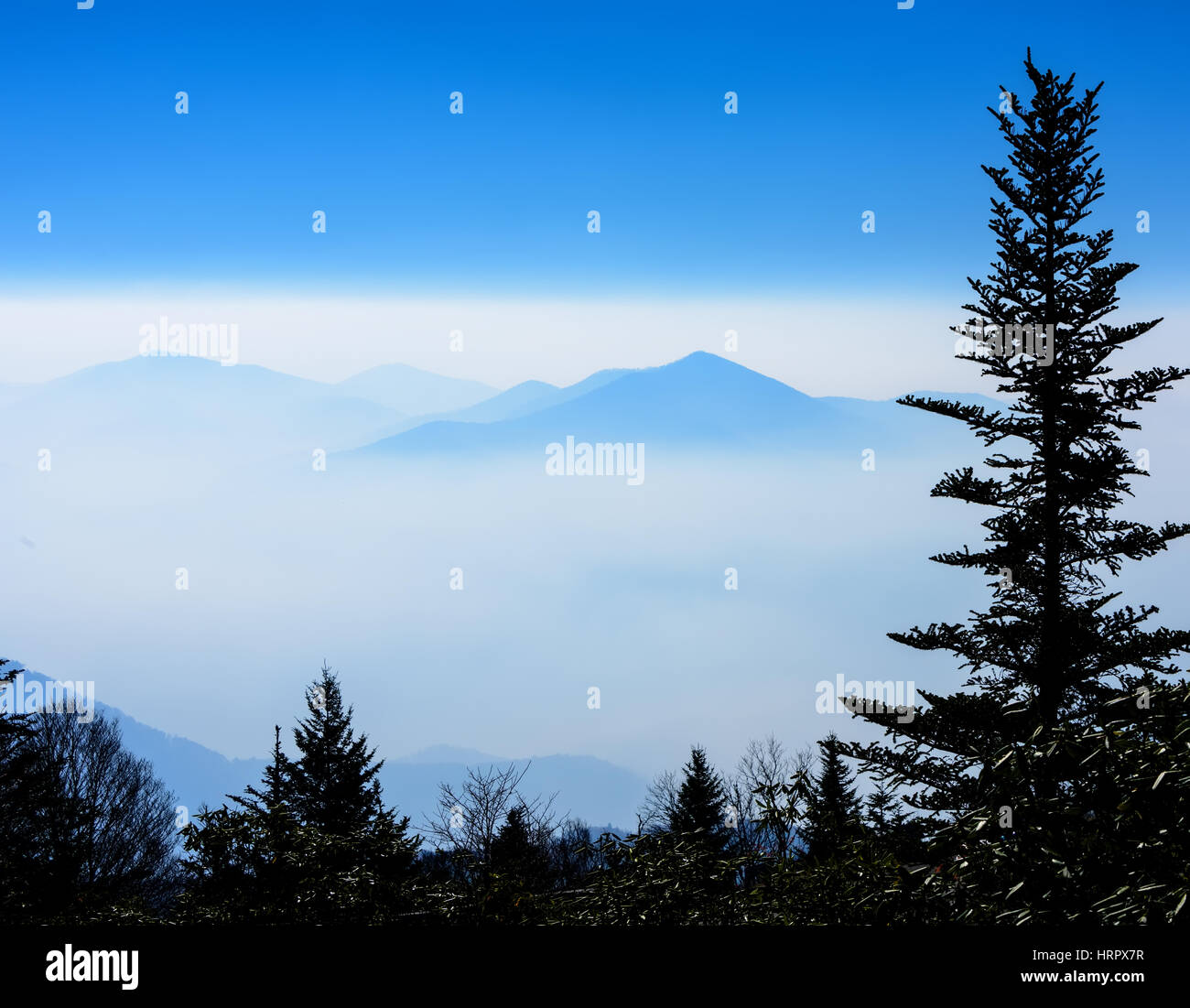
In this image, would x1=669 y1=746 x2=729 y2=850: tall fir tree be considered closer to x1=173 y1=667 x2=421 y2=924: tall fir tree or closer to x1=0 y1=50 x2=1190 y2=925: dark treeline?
x1=0 y1=50 x2=1190 y2=925: dark treeline

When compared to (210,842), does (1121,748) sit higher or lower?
higher

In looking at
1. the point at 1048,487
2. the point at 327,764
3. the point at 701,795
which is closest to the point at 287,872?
the point at 1048,487

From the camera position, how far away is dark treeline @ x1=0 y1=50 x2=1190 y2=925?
411cm

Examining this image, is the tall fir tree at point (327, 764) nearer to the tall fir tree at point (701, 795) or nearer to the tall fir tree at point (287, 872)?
the tall fir tree at point (701, 795)

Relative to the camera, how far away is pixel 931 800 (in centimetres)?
2255

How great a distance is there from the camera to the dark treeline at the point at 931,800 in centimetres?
411

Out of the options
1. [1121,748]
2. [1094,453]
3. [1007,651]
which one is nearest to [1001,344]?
[1094,453]

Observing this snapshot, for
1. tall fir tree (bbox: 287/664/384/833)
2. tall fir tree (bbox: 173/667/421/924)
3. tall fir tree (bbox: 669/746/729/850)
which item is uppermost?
tall fir tree (bbox: 173/667/421/924)

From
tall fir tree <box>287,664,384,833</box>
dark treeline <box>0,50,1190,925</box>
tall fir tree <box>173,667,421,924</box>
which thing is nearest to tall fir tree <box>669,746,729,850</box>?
dark treeline <box>0,50,1190,925</box>

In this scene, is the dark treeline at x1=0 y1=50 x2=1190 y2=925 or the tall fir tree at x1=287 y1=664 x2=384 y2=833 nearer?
the dark treeline at x1=0 y1=50 x2=1190 y2=925

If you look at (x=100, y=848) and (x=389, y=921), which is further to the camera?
(x=100, y=848)
